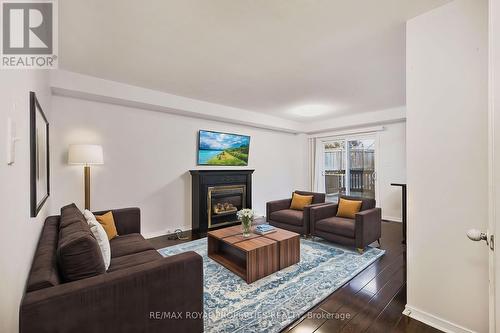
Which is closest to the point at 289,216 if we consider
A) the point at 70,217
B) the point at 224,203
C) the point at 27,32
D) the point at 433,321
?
the point at 224,203

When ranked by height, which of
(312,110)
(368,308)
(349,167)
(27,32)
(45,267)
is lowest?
(368,308)

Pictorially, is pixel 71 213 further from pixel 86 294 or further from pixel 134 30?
pixel 134 30

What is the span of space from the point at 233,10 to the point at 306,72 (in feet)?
4.93

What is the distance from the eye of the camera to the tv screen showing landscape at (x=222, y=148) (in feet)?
15.5

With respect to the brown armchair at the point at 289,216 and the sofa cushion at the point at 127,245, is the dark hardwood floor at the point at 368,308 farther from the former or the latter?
the sofa cushion at the point at 127,245

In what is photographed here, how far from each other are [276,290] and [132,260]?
4.55 feet

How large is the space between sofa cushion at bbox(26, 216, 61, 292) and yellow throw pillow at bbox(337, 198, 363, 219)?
11.8 feet

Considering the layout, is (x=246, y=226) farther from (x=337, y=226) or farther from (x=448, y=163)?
(x=448, y=163)

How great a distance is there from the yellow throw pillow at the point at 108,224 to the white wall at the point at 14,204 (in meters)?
1.13

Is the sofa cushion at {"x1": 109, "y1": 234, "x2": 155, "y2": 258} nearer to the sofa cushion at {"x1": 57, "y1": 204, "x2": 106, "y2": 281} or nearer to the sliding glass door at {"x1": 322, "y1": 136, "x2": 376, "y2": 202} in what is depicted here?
the sofa cushion at {"x1": 57, "y1": 204, "x2": 106, "y2": 281}

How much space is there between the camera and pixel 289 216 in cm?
408

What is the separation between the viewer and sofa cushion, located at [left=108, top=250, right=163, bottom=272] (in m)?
1.93

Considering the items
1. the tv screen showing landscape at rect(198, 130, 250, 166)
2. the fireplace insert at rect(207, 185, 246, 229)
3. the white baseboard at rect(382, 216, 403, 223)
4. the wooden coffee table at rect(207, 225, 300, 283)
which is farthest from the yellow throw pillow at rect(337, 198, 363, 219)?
the tv screen showing landscape at rect(198, 130, 250, 166)

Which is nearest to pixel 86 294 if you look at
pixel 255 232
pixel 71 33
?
pixel 255 232
